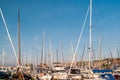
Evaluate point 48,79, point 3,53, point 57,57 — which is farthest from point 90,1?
point 57,57

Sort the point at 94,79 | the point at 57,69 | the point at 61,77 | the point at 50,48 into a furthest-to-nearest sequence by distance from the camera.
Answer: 1. the point at 50,48
2. the point at 57,69
3. the point at 61,77
4. the point at 94,79

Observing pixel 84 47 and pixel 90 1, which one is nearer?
pixel 90 1

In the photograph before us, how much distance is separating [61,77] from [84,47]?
106ft

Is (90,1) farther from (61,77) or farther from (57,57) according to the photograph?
(57,57)

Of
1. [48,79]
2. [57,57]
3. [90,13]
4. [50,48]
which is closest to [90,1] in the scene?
[90,13]

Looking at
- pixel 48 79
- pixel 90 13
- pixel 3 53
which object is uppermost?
pixel 90 13

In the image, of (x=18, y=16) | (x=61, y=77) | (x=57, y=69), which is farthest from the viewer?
(x=57, y=69)

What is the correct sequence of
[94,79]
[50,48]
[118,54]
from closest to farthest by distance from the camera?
[94,79] → [50,48] → [118,54]

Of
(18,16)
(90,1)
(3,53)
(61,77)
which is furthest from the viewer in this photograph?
(3,53)

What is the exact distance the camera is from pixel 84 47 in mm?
63156

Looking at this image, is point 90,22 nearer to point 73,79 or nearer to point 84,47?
point 73,79

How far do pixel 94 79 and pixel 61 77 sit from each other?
25.5ft

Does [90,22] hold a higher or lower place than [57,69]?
higher

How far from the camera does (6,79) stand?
105ft
